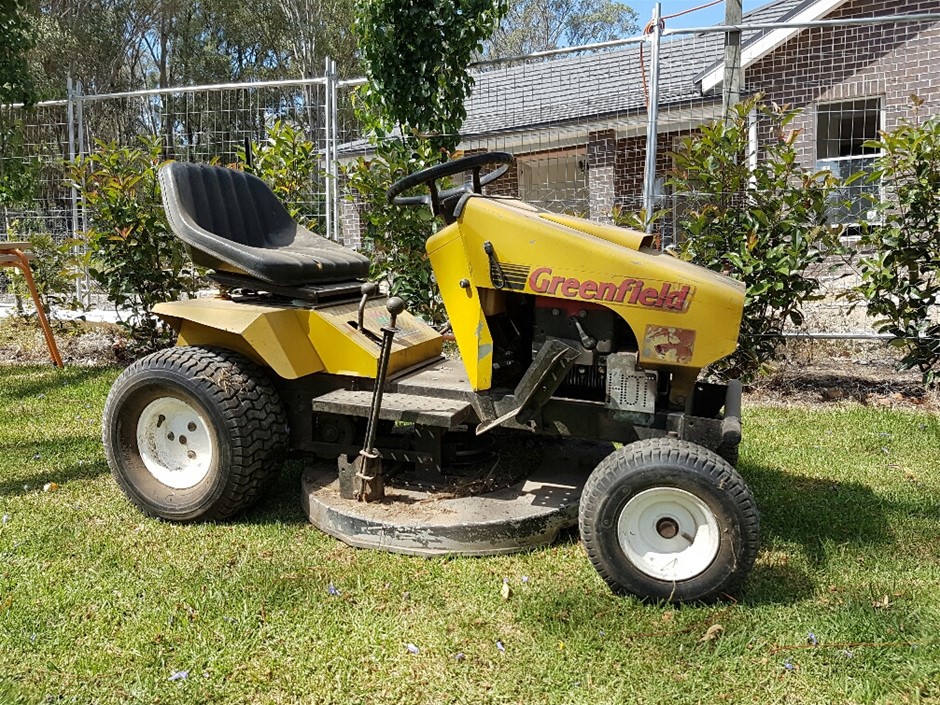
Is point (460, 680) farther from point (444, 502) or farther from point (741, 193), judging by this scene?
point (741, 193)

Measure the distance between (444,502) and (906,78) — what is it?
31.3 ft

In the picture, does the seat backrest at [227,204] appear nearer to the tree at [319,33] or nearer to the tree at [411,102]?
the tree at [411,102]

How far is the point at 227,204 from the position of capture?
4012 millimetres

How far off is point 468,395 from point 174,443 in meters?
1.42

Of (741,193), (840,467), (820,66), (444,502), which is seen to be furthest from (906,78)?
(444,502)

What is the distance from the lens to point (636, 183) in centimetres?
806

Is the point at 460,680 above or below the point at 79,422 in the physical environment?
below

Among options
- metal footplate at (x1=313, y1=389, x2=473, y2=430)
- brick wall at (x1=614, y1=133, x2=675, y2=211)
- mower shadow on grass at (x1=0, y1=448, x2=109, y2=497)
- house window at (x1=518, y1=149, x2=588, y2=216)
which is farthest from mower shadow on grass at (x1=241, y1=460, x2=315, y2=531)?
brick wall at (x1=614, y1=133, x2=675, y2=211)

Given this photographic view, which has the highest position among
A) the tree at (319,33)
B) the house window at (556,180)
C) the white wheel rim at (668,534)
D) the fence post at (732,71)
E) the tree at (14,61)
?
the tree at (319,33)

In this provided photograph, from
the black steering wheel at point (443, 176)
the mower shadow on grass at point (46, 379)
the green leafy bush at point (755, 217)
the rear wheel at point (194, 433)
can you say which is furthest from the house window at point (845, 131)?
the mower shadow on grass at point (46, 379)

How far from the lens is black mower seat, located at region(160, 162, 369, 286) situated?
3578 millimetres

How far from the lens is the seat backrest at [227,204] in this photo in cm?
372

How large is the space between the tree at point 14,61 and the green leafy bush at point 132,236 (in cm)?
112

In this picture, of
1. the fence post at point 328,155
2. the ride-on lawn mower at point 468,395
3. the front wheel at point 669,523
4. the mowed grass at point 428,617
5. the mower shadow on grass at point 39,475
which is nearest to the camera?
the mowed grass at point 428,617
